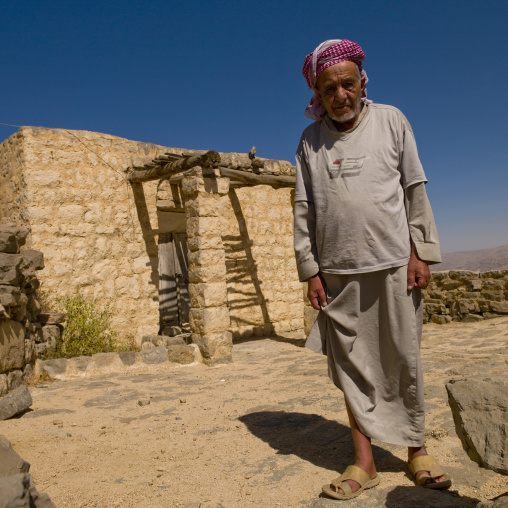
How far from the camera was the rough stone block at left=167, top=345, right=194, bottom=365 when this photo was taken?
19.5ft

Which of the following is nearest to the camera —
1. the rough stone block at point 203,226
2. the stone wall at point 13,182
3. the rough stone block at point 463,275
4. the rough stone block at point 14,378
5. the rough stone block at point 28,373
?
the rough stone block at point 14,378

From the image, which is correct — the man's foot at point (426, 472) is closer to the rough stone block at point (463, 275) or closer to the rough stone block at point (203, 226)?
the rough stone block at point (203, 226)

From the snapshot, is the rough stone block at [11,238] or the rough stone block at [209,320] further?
the rough stone block at [209,320]

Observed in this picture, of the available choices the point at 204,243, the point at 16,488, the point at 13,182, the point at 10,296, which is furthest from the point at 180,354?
the point at 16,488

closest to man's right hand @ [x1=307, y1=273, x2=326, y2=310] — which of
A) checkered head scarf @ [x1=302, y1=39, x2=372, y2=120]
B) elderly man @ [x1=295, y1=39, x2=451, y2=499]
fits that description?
elderly man @ [x1=295, y1=39, x2=451, y2=499]


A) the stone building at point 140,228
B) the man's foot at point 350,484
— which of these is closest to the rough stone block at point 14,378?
the stone building at point 140,228

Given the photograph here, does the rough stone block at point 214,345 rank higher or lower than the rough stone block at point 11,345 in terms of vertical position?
lower

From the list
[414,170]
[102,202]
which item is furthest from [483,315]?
[414,170]

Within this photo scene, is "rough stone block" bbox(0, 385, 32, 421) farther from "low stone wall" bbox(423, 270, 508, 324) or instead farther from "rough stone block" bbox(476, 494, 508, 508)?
"low stone wall" bbox(423, 270, 508, 324)

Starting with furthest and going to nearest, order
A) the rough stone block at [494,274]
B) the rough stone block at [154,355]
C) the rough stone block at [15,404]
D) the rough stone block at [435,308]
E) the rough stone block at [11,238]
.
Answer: the rough stone block at [435,308], the rough stone block at [494,274], the rough stone block at [154,355], the rough stone block at [11,238], the rough stone block at [15,404]

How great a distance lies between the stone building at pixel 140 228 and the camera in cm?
629

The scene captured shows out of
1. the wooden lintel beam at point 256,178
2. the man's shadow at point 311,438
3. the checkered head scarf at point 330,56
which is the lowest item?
the man's shadow at point 311,438

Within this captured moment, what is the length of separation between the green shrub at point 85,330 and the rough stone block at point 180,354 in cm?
96

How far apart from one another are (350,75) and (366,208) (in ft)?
2.06
